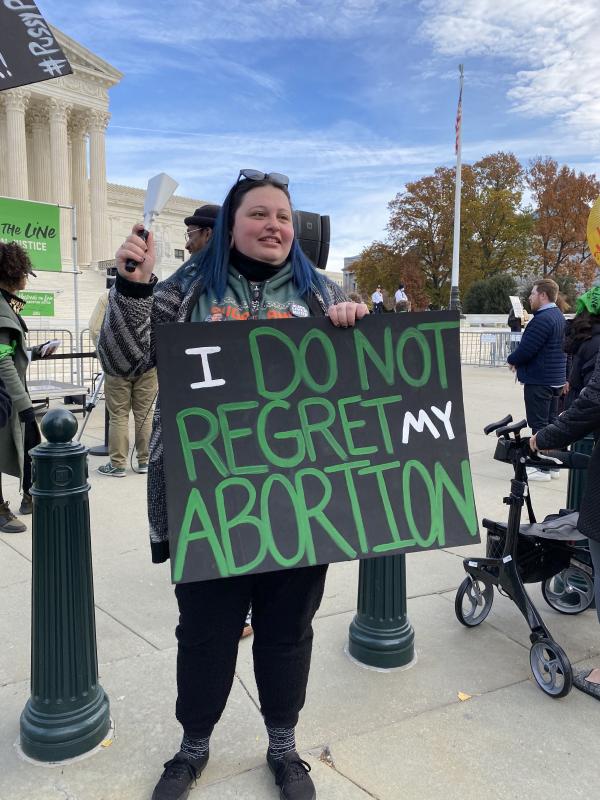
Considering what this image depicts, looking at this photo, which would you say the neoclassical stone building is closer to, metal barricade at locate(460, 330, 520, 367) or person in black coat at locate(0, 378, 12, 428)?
metal barricade at locate(460, 330, 520, 367)

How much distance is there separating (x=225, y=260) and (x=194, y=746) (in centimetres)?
157

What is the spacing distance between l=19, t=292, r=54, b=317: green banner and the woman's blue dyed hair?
8498 mm

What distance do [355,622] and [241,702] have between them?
2.10 ft

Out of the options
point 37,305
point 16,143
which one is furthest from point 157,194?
point 16,143

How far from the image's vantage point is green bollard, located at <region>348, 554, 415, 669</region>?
2893 mm

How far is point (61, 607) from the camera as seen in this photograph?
2.24 metres

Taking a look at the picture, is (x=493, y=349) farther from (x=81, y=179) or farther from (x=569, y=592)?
(x=81, y=179)

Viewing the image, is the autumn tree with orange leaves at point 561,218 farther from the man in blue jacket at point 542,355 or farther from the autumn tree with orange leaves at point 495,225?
the man in blue jacket at point 542,355

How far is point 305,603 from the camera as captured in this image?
1999 mm

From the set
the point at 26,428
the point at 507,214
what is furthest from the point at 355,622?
the point at 507,214

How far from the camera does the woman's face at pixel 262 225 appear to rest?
1.98 m

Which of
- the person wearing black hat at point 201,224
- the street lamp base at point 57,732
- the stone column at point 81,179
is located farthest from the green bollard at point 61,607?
the stone column at point 81,179

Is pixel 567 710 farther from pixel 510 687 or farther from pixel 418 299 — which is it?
pixel 418 299

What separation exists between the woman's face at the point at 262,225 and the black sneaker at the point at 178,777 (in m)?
1.63
